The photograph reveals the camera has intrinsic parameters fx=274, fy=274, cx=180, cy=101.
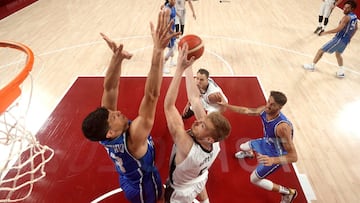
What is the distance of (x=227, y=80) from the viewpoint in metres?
5.52

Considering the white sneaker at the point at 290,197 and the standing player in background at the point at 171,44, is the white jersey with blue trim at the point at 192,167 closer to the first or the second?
the white sneaker at the point at 290,197

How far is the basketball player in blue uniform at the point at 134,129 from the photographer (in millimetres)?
1781

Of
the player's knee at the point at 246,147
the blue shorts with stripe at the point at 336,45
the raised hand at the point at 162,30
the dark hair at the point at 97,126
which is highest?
the raised hand at the point at 162,30

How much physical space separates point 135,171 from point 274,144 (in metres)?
1.55

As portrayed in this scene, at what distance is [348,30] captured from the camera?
5.41m

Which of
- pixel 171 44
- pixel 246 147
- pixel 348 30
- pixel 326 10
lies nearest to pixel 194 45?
pixel 246 147

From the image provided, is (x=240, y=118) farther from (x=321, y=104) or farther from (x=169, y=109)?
(x=169, y=109)

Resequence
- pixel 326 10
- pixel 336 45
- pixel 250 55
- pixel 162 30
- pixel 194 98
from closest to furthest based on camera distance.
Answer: pixel 162 30 → pixel 194 98 → pixel 336 45 → pixel 250 55 → pixel 326 10

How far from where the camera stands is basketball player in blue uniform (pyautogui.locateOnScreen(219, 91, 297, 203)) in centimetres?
259

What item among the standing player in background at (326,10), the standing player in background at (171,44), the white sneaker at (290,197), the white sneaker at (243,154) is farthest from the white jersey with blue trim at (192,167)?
the standing player in background at (326,10)

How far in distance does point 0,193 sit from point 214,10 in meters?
9.23

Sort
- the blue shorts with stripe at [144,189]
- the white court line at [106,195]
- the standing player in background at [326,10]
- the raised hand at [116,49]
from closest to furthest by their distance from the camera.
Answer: the raised hand at [116,49]
the blue shorts with stripe at [144,189]
the white court line at [106,195]
the standing player in background at [326,10]

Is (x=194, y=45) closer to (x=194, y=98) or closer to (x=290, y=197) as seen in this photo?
(x=194, y=98)

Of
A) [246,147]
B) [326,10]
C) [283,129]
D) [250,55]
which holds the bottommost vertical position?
[250,55]
